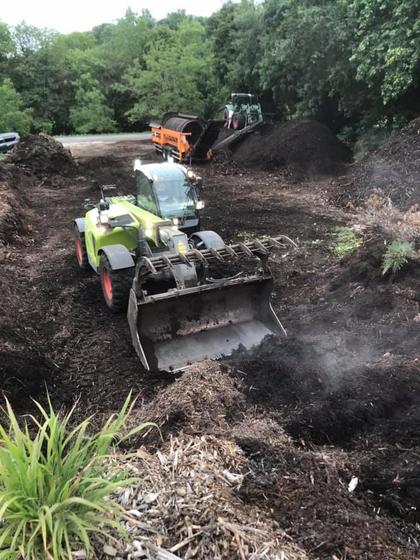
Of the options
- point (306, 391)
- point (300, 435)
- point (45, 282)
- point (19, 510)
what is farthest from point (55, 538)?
point (45, 282)

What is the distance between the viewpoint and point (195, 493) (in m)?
3.39

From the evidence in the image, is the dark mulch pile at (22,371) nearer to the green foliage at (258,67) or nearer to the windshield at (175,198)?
the windshield at (175,198)

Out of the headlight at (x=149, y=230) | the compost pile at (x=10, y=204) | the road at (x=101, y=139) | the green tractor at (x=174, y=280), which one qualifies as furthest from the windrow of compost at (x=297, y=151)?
the road at (x=101, y=139)

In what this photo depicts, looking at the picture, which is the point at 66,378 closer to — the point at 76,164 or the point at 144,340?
the point at 144,340

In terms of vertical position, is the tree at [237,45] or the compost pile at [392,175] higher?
the tree at [237,45]

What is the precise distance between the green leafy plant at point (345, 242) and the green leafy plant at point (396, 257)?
1.75 meters

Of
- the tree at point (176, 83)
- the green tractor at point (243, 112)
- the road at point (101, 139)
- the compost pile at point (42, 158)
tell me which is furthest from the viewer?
the road at point (101, 139)

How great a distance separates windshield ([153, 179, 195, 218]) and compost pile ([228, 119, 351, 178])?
10216 mm

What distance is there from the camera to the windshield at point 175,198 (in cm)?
814

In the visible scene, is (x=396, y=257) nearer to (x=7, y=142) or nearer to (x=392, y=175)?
(x=392, y=175)

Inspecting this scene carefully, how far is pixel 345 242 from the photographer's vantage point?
10.9 m

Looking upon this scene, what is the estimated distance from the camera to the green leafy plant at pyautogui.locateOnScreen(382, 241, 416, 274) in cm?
802

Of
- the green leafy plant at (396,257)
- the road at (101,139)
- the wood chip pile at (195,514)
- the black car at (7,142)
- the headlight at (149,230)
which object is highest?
the headlight at (149,230)

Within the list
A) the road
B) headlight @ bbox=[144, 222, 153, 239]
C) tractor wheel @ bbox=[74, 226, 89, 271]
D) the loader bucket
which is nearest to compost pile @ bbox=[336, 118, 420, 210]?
the loader bucket
